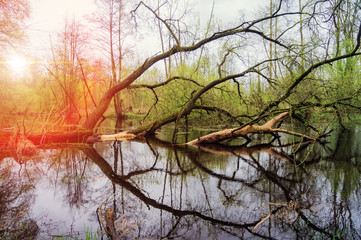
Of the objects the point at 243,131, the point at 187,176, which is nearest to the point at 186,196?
the point at 187,176

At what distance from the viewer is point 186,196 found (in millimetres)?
3611

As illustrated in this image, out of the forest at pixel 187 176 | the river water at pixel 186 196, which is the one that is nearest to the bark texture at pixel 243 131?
the forest at pixel 187 176

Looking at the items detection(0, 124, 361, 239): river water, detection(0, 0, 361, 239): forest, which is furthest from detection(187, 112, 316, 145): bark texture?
detection(0, 124, 361, 239): river water

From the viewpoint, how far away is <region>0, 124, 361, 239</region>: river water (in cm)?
258

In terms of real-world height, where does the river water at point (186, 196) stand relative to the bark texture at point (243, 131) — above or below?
below

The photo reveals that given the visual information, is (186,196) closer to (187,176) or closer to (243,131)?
(187,176)

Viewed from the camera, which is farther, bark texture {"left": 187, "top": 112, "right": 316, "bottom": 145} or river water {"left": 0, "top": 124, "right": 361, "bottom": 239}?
bark texture {"left": 187, "top": 112, "right": 316, "bottom": 145}

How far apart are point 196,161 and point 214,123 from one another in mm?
4300

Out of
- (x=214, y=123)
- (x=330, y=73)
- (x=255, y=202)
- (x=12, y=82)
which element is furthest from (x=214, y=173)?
(x=12, y=82)

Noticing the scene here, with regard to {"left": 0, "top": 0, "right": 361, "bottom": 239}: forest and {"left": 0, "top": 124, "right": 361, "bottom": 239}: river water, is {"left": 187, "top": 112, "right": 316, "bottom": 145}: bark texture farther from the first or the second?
{"left": 0, "top": 124, "right": 361, "bottom": 239}: river water

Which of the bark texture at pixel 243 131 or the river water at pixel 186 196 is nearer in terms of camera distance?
the river water at pixel 186 196

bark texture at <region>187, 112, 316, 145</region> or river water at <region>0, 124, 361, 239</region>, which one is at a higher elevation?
bark texture at <region>187, 112, 316, 145</region>

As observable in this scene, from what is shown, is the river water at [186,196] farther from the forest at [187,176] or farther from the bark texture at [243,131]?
the bark texture at [243,131]

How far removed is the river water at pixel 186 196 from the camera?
8.45 feet
